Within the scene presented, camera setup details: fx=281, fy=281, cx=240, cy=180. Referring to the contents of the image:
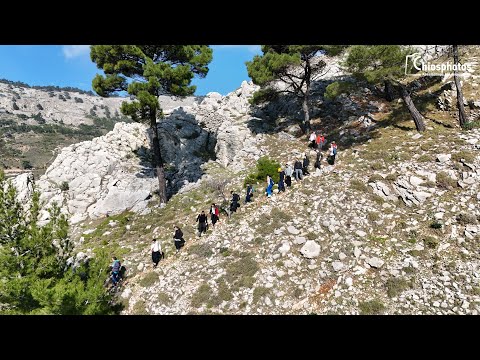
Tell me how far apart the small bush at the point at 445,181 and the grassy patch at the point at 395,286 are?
635cm

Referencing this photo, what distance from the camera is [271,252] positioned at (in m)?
13.9

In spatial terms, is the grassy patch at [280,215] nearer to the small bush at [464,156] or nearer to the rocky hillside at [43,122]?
the small bush at [464,156]

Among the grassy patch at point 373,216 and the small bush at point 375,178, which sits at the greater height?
the small bush at point 375,178

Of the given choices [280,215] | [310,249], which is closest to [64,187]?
[280,215]

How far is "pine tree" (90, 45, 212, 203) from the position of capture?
1980cm

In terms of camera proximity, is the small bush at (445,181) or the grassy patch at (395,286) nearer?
the grassy patch at (395,286)

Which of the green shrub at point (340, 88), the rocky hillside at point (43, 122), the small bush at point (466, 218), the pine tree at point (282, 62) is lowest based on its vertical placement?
the small bush at point (466, 218)

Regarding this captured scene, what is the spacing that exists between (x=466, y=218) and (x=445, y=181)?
2.68 meters

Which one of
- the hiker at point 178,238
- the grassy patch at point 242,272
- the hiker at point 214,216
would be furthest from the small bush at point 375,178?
Result: the hiker at point 178,238

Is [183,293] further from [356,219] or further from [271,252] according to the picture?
[356,219]

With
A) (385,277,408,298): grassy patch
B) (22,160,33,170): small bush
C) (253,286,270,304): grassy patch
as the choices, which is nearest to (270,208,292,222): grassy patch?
(253,286,270,304): grassy patch

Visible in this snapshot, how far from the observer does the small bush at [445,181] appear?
14.5 m
